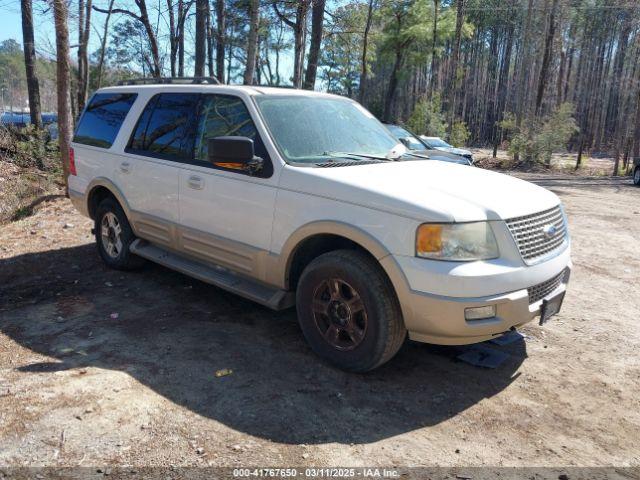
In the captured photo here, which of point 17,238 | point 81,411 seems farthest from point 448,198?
point 17,238

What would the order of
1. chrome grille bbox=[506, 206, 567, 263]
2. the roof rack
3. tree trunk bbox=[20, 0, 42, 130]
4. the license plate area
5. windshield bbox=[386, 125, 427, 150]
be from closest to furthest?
chrome grille bbox=[506, 206, 567, 263] < the license plate area < the roof rack < windshield bbox=[386, 125, 427, 150] < tree trunk bbox=[20, 0, 42, 130]

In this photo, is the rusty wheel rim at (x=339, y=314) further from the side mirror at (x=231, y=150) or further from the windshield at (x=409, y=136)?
the windshield at (x=409, y=136)

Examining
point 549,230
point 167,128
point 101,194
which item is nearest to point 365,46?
point 101,194

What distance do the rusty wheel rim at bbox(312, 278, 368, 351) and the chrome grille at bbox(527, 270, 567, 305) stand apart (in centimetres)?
111

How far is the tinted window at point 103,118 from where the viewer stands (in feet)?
18.7

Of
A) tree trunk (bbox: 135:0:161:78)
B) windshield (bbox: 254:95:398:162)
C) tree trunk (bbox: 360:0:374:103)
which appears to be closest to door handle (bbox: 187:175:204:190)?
windshield (bbox: 254:95:398:162)

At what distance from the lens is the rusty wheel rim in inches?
144

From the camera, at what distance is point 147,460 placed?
2.84 metres

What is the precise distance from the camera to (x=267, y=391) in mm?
3551

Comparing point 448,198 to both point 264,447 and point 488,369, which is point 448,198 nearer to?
point 488,369

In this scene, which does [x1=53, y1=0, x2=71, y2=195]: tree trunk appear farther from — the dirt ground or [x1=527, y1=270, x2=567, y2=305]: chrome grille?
[x1=527, y1=270, x2=567, y2=305]: chrome grille

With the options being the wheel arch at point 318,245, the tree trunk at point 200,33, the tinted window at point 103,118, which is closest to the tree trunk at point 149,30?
the tree trunk at point 200,33

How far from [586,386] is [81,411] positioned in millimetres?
3401

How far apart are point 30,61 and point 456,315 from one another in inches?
625
